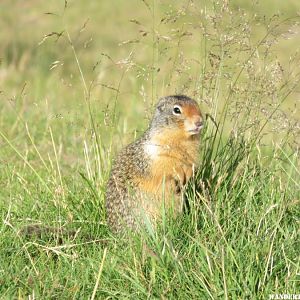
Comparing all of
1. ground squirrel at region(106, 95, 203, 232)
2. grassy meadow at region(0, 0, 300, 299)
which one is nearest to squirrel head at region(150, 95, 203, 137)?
ground squirrel at region(106, 95, 203, 232)

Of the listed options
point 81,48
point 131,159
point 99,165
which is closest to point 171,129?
point 131,159

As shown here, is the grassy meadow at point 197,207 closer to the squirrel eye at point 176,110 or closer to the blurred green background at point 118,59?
the blurred green background at point 118,59

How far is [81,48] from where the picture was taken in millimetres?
11641

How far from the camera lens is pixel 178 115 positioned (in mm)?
4746

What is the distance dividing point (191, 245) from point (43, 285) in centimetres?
75

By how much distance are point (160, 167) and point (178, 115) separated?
1.04 ft

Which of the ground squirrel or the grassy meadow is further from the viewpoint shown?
the ground squirrel

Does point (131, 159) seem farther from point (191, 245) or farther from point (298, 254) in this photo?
point (298, 254)

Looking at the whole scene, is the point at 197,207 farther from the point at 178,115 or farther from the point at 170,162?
the point at 178,115

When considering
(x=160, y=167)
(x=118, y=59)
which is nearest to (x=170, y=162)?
(x=160, y=167)

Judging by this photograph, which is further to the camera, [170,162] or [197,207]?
[170,162]

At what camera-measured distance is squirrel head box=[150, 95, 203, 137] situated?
4.64m

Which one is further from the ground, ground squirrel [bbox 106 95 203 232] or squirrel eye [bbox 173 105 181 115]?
squirrel eye [bbox 173 105 181 115]

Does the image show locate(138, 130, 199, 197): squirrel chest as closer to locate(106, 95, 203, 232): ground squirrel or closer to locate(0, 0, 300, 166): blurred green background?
locate(106, 95, 203, 232): ground squirrel
